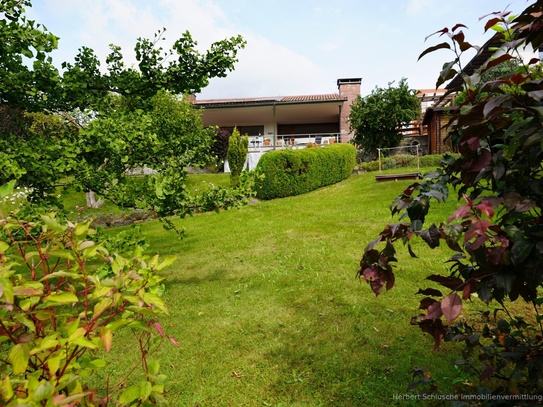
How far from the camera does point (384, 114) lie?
18031 millimetres

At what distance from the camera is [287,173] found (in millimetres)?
13188

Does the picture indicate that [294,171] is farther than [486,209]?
Yes

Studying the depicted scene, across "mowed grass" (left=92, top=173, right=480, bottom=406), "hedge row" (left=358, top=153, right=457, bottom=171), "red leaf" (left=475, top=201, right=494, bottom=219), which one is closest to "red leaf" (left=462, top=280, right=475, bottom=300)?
"red leaf" (left=475, top=201, right=494, bottom=219)

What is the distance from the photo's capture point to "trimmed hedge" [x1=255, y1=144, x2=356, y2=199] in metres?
13.1

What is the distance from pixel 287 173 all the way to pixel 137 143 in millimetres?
9366

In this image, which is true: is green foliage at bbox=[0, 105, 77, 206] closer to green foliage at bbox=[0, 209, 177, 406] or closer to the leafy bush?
green foliage at bbox=[0, 209, 177, 406]

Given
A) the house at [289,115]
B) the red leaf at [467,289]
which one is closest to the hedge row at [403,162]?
the house at [289,115]

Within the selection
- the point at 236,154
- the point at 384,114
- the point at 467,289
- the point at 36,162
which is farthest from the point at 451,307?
the point at 384,114

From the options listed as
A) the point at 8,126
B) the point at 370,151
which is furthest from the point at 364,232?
the point at 8,126

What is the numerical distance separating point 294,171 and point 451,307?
1233cm

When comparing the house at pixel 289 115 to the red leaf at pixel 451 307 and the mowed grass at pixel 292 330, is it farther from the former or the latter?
the red leaf at pixel 451 307

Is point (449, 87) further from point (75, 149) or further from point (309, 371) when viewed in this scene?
point (75, 149)

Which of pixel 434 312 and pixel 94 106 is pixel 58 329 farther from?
pixel 94 106

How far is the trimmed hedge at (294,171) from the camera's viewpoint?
13.1 metres
